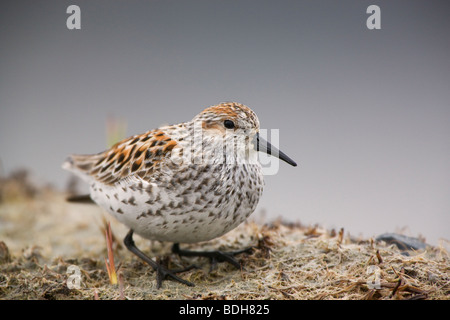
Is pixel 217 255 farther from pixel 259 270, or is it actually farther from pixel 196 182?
pixel 196 182

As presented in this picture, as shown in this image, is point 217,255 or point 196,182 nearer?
point 196,182

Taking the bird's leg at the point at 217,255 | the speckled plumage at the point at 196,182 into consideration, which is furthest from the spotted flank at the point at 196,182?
the bird's leg at the point at 217,255

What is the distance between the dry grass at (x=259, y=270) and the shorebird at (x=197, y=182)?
0.22 meters

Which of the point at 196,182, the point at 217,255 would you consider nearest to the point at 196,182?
the point at 196,182

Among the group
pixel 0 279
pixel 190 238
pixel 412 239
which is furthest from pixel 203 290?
pixel 412 239

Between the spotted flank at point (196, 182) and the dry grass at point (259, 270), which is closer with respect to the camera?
the dry grass at point (259, 270)

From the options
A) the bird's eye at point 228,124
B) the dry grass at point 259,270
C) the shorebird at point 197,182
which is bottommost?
the dry grass at point 259,270

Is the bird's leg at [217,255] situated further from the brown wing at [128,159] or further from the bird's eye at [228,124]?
the bird's eye at [228,124]

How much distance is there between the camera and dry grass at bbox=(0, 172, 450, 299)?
3527 mm

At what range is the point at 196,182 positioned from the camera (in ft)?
12.7

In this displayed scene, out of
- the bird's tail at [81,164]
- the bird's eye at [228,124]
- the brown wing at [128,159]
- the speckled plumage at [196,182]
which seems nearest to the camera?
the speckled plumage at [196,182]

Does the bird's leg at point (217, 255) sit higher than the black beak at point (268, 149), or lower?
lower

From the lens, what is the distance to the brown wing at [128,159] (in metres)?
4.22

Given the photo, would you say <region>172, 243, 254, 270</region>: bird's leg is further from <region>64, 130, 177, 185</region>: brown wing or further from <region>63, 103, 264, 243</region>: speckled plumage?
<region>64, 130, 177, 185</region>: brown wing
